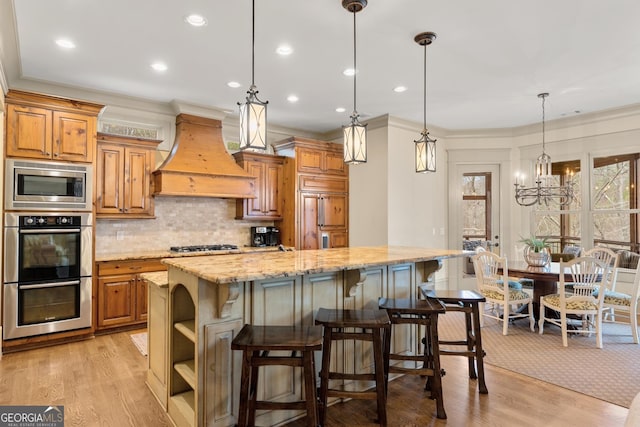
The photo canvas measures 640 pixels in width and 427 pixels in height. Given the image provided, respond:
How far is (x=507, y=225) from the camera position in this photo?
6418mm

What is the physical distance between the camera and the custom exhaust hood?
186 inches

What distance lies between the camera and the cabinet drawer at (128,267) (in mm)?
4211

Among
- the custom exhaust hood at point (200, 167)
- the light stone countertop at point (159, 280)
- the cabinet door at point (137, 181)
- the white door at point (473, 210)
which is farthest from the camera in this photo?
the white door at point (473, 210)

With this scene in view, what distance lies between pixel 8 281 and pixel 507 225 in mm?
6864

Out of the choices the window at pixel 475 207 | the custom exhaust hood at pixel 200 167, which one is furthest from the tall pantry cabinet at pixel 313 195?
the window at pixel 475 207

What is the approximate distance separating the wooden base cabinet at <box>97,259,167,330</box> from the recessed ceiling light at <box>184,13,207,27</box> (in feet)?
8.84

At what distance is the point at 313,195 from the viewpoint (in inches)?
231

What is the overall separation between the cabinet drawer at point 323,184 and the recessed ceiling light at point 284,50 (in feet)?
7.85

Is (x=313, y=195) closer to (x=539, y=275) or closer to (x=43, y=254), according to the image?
(x=539, y=275)

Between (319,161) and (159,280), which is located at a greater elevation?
(319,161)

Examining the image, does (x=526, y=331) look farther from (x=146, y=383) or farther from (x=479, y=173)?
(x=146, y=383)

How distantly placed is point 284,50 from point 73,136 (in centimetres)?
246

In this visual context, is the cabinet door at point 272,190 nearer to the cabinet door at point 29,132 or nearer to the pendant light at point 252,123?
the cabinet door at point 29,132

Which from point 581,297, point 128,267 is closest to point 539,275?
point 581,297
